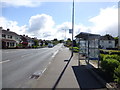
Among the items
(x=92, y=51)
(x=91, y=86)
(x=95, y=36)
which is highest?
(x=95, y=36)

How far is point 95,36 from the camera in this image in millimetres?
11109

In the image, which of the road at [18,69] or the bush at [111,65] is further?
the bush at [111,65]

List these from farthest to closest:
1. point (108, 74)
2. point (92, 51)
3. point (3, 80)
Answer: point (92, 51)
point (108, 74)
point (3, 80)

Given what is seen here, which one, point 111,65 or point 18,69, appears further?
point 18,69

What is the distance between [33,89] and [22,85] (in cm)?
77

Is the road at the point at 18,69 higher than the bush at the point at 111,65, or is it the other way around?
the bush at the point at 111,65

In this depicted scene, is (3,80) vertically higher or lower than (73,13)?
lower

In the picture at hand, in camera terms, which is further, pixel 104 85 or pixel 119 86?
pixel 104 85

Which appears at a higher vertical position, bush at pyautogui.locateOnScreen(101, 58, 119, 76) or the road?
bush at pyautogui.locateOnScreen(101, 58, 119, 76)

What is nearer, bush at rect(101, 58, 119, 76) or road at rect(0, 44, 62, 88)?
road at rect(0, 44, 62, 88)

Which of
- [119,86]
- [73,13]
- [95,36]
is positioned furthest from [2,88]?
[73,13]

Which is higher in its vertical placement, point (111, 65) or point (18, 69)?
point (111, 65)

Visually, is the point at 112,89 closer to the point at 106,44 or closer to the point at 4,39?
the point at 4,39

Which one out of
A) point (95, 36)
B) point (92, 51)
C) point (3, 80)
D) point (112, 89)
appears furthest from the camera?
point (92, 51)
